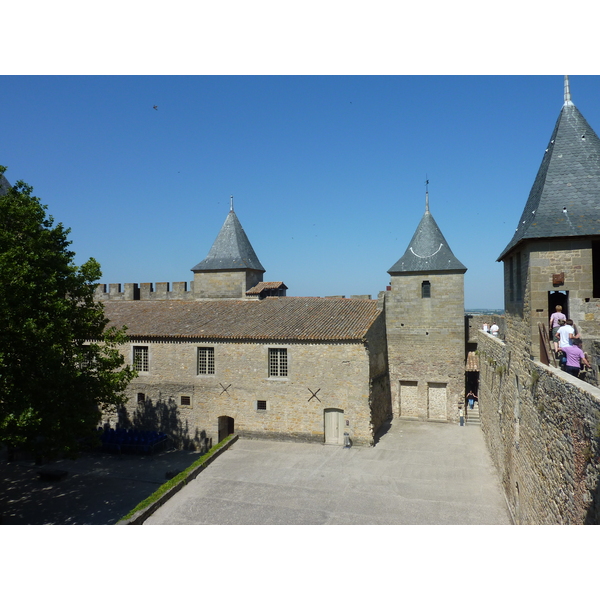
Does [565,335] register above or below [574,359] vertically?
above

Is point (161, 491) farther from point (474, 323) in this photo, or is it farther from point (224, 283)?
point (474, 323)

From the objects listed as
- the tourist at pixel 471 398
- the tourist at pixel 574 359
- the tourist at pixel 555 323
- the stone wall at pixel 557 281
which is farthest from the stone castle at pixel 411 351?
the tourist at pixel 471 398

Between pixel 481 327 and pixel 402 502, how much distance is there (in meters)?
13.9

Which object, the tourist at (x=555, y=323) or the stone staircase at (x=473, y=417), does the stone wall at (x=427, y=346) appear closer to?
the stone staircase at (x=473, y=417)

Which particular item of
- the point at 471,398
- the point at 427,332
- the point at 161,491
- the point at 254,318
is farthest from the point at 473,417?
the point at 161,491

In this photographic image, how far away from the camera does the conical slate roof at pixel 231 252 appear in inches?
1176

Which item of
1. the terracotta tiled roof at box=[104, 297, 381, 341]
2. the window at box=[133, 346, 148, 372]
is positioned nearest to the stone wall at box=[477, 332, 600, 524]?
the terracotta tiled roof at box=[104, 297, 381, 341]

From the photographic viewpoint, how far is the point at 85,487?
640 inches

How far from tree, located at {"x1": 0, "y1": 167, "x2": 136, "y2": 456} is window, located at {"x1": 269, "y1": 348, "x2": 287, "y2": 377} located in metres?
7.61

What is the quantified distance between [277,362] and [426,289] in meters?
9.91

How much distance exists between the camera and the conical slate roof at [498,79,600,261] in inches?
382

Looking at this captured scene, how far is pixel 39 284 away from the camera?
12266 mm

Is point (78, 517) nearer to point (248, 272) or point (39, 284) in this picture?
point (39, 284)

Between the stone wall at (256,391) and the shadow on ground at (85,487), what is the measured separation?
6.81 ft
